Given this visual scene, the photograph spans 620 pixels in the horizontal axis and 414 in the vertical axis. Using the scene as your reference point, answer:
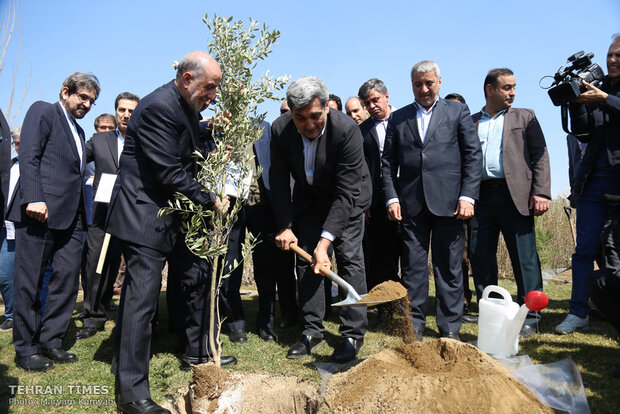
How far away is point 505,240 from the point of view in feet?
15.5

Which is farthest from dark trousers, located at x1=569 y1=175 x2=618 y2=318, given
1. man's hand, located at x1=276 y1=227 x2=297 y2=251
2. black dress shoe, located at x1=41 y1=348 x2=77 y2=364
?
black dress shoe, located at x1=41 y1=348 x2=77 y2=364

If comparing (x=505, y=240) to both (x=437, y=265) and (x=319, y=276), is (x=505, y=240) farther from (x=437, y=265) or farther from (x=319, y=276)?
(x=319, y=276)

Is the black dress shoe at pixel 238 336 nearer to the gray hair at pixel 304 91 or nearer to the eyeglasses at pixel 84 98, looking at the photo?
the gray hair at pixel 304 91

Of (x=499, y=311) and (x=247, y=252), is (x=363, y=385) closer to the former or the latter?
(x=247, y=252)

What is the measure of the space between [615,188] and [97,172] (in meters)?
5.12

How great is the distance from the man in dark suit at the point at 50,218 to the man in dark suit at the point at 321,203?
5.65 feet

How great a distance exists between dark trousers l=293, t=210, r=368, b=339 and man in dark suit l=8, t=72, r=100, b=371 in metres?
Result: 1.97

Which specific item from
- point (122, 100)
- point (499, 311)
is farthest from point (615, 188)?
point (122, 100)

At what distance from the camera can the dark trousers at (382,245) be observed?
17.6 feet

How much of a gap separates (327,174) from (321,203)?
0.30m

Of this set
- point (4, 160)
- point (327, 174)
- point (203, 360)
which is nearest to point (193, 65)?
point (327, 174)

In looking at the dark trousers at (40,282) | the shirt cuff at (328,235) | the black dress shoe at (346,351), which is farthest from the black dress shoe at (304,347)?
the dark trousers at (40,282)

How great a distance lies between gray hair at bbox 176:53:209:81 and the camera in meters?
3.09

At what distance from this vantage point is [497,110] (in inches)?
190
